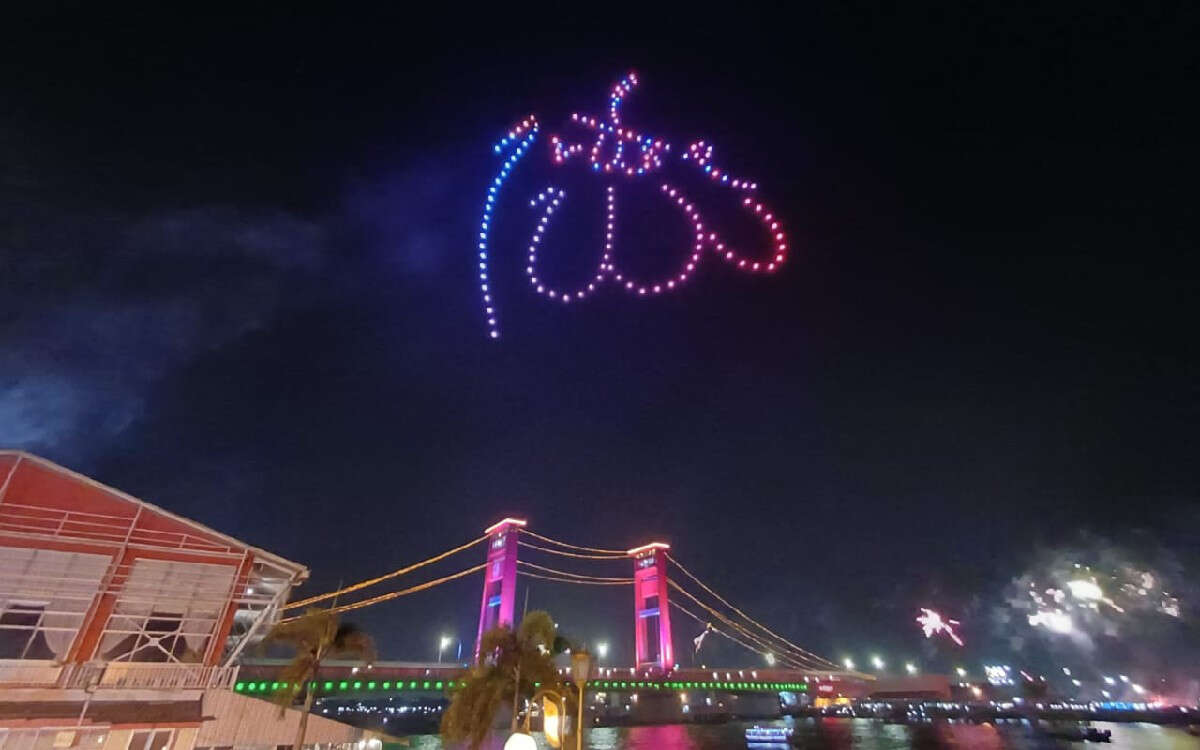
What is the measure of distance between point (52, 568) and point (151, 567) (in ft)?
8.25

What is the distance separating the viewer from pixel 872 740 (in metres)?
79.8

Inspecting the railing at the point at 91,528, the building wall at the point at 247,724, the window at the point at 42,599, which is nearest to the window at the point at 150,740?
the building wall at the point at 247,724

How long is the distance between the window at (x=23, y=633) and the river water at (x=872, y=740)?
45920 millimetres

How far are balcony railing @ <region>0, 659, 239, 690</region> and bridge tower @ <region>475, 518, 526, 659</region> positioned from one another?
7085cm

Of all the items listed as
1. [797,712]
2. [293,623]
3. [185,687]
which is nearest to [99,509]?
[185,687]

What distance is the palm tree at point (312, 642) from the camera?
23.6 metres

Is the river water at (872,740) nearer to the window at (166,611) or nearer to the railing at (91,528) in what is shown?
the window at (166,611)

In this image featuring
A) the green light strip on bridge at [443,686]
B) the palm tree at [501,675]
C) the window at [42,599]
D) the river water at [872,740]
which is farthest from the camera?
the river water at [872,740]

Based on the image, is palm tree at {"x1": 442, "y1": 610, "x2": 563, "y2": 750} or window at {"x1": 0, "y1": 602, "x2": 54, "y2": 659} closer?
window at {"x1": 0, "y1": 602, "x2": 54, "y2": 659}

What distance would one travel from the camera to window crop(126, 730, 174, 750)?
1783 cm

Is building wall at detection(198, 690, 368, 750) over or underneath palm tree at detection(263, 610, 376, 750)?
underneath

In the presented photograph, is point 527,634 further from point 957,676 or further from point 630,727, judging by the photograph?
point 957,676

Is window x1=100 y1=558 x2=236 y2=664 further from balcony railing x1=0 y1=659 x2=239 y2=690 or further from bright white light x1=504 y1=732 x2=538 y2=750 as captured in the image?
Result: bright white light x1=504 y1=732 x2=538 y2=750

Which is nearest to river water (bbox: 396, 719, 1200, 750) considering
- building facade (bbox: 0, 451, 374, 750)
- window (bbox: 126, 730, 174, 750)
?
building facade (bbox: 0, 451, 374, 750)
